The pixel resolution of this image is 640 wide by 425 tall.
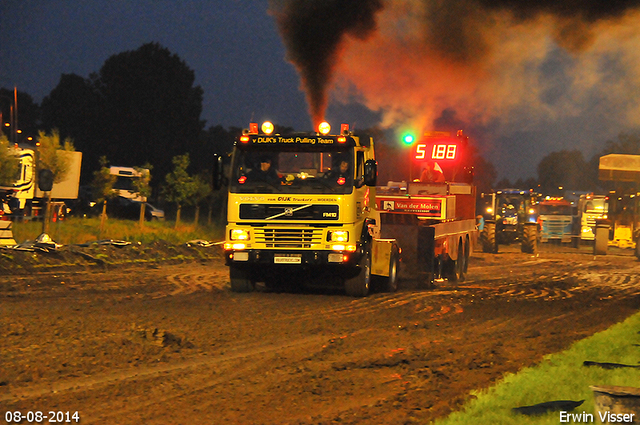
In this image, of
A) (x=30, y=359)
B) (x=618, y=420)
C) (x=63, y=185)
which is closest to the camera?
(x=618, y=420)

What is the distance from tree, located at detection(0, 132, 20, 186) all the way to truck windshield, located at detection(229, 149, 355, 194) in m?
19.6

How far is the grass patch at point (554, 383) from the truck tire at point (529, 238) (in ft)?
80.9

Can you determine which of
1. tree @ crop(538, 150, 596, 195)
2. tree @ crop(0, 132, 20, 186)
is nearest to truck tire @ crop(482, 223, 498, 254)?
tree @ crop(0, 132, 20, 186)

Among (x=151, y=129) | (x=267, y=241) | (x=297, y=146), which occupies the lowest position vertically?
(x=267, y=241)

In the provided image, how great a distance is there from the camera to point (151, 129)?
68125mm

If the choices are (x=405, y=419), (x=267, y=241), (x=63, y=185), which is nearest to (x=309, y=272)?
(x=267, y=241)

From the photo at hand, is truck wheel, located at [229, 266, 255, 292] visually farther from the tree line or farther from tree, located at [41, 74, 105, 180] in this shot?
tree, located at [41, 74, 105, 180]

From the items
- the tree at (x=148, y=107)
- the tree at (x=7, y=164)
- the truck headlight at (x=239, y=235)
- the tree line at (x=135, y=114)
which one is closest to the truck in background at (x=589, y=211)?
the tree line at (x=135, y=114)

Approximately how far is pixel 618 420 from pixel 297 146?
9.93m

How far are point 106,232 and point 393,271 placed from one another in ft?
48.1

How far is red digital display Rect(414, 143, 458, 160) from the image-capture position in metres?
22.8

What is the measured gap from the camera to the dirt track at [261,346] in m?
7.08

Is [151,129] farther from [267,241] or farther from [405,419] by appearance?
[405,419]

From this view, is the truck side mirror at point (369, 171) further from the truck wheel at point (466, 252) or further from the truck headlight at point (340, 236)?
the truck wheel at point (466, 252)
